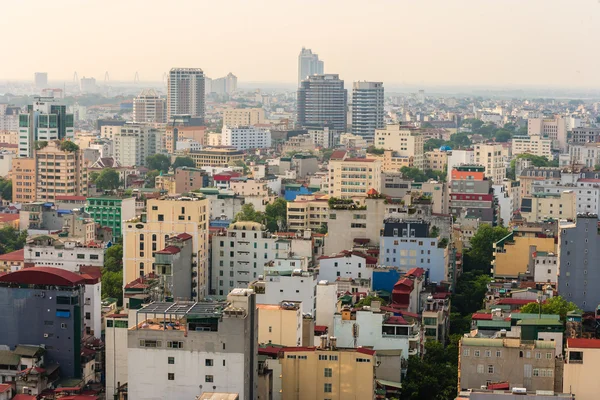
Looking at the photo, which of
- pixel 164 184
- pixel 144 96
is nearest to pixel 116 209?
pixel 164 184

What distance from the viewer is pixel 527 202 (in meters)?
38.6

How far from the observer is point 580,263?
944 inches

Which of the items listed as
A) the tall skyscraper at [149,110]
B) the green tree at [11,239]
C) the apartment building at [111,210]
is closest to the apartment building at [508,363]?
the green tree at [11,239]

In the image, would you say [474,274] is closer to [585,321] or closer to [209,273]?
[209,273]

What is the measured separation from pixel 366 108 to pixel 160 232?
168ft

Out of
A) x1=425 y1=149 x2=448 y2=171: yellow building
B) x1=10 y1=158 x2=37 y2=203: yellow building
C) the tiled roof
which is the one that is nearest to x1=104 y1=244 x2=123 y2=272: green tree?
x1=10 y1=158 x2=37 y2=203: yellow building

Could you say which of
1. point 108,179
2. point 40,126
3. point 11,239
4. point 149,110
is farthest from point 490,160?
point 149,110

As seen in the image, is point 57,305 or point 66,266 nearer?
point 57,305

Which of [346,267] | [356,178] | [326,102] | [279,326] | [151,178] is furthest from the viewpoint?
[326,102]

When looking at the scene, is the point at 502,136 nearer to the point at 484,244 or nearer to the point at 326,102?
the point at 326,102

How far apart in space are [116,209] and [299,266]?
12371mm

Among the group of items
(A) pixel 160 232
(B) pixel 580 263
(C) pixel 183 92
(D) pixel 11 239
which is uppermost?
(C) pixel 183 92

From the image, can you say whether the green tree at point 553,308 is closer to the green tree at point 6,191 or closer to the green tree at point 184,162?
the green tree at point 6,191

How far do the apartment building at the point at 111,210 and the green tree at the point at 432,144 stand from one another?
26035 millimetres
